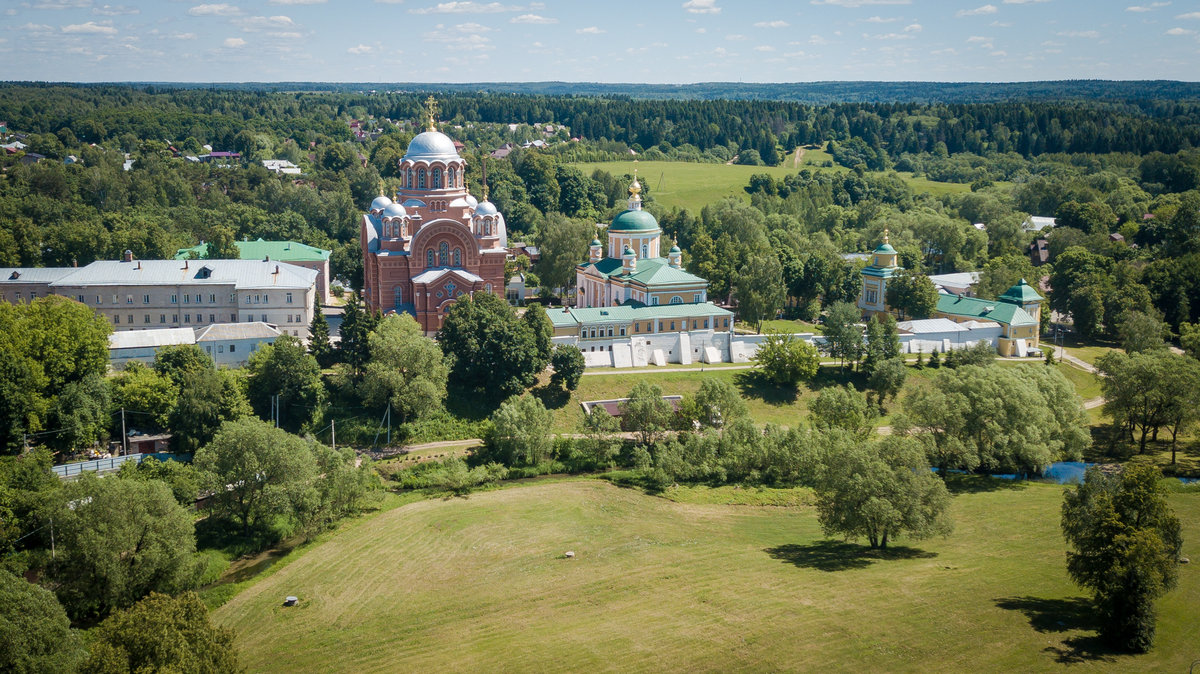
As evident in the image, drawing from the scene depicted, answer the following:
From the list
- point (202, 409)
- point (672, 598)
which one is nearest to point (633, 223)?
point (202, 409)

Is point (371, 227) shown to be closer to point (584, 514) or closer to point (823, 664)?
point (584, 514)

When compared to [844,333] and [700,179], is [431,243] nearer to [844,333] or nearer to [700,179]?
[844,333]

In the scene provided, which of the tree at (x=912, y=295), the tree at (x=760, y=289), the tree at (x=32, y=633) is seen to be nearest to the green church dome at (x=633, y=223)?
the tree at (x=760, y=289)

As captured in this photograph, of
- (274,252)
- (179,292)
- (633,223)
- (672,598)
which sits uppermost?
(633,223)

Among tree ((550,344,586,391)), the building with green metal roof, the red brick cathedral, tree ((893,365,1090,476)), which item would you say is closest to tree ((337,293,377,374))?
the red brick cathedral

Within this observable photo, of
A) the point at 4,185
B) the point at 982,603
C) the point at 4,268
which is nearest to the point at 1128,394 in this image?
the point at 982,603

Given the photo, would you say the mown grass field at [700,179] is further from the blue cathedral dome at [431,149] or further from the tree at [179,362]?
the tree at [179,362]
